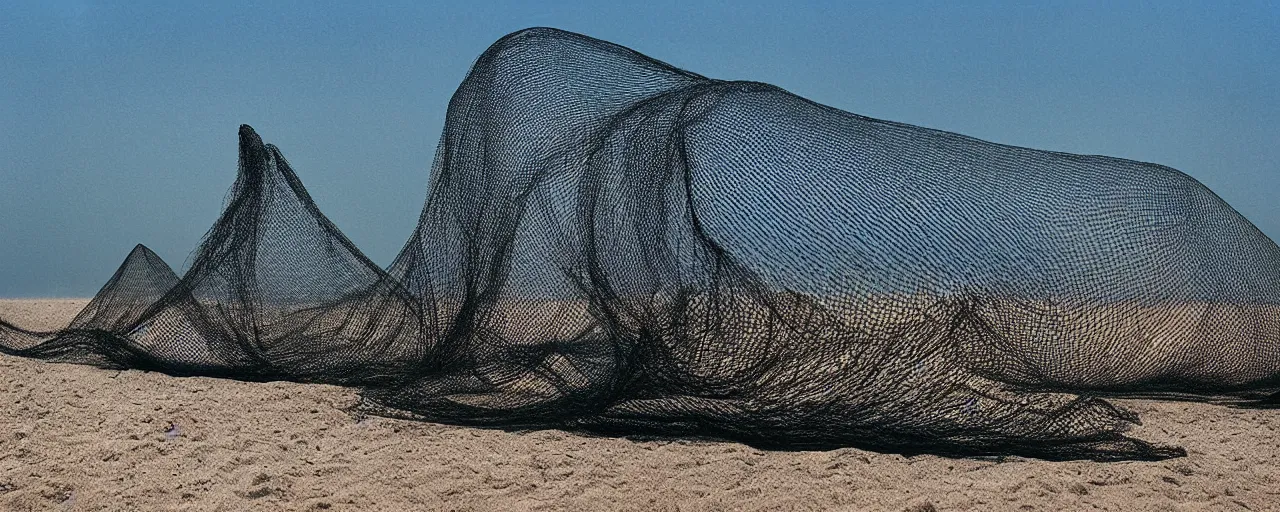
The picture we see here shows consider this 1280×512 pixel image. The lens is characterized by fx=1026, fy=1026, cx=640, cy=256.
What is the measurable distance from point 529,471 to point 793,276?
1877mm

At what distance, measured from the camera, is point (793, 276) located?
5984 millimetres

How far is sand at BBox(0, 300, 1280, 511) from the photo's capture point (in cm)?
512

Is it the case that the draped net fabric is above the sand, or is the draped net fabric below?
above

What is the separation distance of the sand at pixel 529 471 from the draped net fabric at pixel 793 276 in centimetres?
17

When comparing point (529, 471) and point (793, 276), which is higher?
point (793, 276)

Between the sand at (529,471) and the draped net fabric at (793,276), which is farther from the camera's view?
the draped net fabric at (793,276)

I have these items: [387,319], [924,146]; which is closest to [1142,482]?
[924,146]

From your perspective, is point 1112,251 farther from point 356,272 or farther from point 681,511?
point 356,272

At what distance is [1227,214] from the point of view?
654cm

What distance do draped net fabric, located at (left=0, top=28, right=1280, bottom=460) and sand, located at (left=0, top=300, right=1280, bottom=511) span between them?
17cm

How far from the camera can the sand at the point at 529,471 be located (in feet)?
16.8

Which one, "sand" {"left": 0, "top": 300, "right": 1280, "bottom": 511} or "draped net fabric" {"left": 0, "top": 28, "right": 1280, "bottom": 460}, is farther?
"draped net fabric" {"left": 0, "top": 28, "right": 1280, "bottom": 460}

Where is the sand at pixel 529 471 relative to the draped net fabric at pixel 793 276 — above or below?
below

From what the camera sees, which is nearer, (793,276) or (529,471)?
(529,471)
